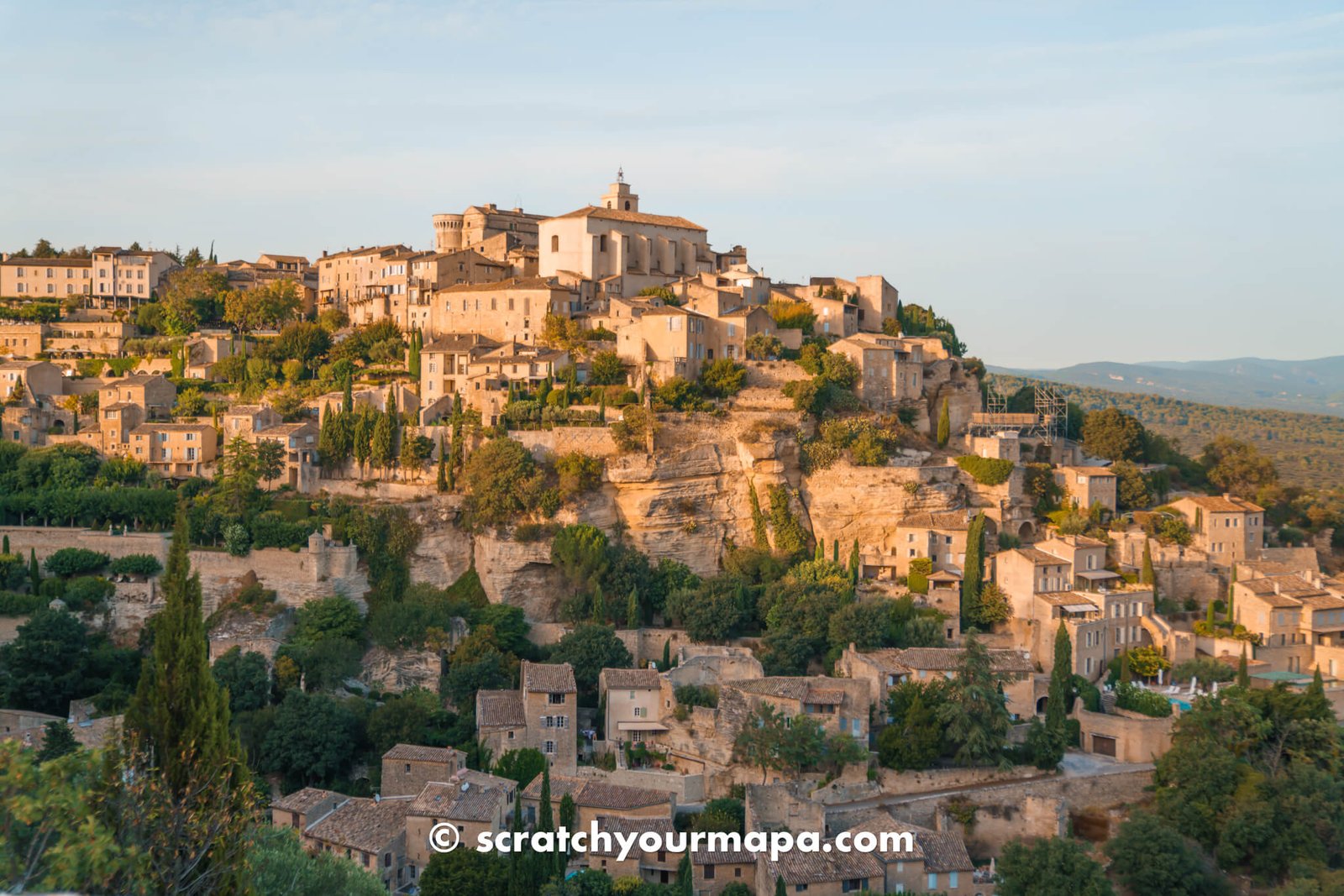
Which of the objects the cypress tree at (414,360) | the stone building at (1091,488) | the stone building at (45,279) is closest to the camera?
the stone building at (1091,488)

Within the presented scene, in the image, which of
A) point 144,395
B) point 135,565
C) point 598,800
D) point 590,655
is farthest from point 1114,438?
point 144,395

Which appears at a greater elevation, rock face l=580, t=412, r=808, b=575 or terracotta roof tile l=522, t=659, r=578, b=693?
rock face l=580, t=412, r=808, b=575

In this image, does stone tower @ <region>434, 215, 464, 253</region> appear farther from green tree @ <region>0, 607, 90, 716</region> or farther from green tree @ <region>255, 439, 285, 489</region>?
green tree @ <region>0, 607, 90, 716</region>

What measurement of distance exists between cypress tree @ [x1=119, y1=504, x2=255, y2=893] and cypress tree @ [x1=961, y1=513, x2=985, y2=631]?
26.8 metres

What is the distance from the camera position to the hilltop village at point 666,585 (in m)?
31.6

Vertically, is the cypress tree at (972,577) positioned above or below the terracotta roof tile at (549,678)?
above

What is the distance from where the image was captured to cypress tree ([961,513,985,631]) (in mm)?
40812

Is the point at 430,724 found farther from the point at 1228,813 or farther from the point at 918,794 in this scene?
the point at 1228,813

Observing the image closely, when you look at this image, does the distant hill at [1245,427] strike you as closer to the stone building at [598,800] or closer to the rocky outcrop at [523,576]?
the rocky outcrop at [523,576]

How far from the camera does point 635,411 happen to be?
143 ft

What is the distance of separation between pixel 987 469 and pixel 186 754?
32875 millimetres

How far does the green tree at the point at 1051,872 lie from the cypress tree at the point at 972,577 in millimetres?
12135

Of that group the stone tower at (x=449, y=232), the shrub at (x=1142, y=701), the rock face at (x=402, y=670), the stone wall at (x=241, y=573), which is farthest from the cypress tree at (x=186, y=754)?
the stone tower at (x=449, y=232)

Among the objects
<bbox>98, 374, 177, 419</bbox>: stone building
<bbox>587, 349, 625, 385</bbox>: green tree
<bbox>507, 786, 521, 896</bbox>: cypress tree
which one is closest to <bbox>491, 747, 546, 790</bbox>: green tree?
<bbox>507, 786, 521, 896</bbox>: cypress tree
